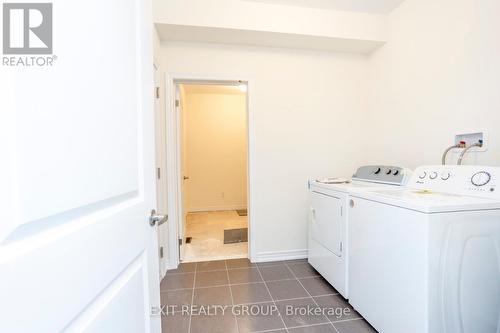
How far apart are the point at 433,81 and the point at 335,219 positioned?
1423mm

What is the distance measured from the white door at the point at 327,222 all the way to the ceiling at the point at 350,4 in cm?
185

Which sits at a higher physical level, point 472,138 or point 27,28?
point 27,28

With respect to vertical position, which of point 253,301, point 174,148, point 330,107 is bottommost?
point 253,301

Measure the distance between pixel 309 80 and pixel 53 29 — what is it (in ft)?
8.25

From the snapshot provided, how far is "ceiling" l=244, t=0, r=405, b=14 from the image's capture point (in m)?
2.25

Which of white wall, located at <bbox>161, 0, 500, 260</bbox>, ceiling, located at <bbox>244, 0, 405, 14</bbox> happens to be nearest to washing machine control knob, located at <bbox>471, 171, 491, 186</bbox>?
white wall, located at <bbox>161, 0, 500, 260</bbox>

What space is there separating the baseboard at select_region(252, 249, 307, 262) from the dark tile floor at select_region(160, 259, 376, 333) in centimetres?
10

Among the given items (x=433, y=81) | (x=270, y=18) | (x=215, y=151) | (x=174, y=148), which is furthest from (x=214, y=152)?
(x=433, y=81)

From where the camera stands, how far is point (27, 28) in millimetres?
434

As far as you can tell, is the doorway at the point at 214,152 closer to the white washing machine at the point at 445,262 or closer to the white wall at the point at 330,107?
the white wall at the point at 330,107

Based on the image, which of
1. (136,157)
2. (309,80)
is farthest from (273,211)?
(136,157)

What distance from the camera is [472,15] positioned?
1665mm

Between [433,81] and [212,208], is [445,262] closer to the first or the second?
[433,81]

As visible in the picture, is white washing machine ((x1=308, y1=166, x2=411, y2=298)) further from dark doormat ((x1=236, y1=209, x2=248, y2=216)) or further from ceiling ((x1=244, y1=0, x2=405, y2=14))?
dark doormat ((x1=236, y1=209, x2=248, y2=216))
